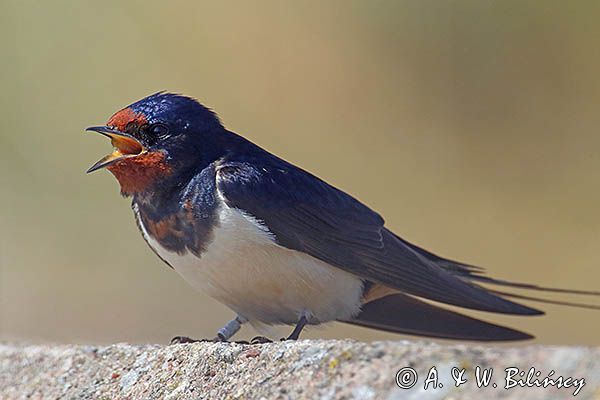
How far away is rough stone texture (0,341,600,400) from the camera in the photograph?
1.94 metres

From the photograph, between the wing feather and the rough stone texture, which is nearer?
the rough stone texture

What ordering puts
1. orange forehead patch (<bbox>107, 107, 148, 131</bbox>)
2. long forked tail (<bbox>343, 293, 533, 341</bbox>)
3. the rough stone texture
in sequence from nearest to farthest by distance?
1. the rough stone texture
2. orange forehead patch (<bbox>107, 107, 148, 131</bbox>)
3. long forked tail (<bbox>343, 293, 533, 341</bbox>)

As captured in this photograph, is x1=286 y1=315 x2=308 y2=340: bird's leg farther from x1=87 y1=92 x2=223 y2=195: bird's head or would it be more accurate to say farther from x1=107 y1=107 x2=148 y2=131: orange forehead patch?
x1=107 y1=107 x2=148 y2=131: orange forehead patch

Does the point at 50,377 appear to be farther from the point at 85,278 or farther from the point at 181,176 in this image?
the point at 85,278

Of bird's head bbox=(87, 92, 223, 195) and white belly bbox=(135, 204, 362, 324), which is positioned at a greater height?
bird's head bbox=(87, 92, 223, 195)

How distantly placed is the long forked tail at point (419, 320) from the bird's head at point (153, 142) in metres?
0.67

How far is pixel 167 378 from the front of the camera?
2.59 metres

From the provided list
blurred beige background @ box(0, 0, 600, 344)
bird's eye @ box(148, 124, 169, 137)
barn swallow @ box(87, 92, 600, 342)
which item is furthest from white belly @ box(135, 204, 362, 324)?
blurred beige background @ box(0, 0, 600, 344)

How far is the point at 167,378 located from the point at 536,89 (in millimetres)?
6317

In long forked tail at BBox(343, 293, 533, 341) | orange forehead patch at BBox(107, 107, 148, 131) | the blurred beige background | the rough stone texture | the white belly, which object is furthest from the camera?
the blurred beige background

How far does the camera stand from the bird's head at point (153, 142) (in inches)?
122

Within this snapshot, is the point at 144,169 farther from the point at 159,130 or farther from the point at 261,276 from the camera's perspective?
the point at 261,276

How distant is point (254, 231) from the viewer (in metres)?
3.03

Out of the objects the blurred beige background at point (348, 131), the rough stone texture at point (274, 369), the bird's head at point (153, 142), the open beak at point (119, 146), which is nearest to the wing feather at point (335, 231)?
the bird's head at point (153, 142)
